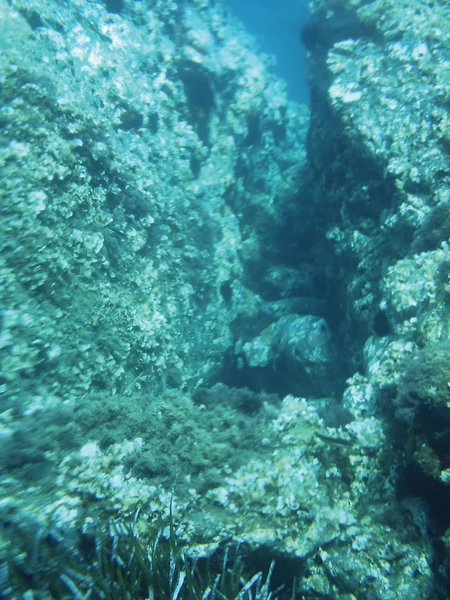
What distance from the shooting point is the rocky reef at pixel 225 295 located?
9.18 feet

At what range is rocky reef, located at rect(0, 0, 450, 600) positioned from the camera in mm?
2797

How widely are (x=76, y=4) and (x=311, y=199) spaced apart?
19.5ft

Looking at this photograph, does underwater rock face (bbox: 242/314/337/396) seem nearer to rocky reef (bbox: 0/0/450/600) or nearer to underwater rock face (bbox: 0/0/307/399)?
rocky reef (bbox: 0/0/450/600)

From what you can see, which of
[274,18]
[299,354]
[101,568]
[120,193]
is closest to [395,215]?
[299,354]

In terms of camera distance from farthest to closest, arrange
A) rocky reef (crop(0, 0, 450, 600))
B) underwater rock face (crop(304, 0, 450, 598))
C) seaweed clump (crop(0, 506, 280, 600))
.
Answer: underwater rock face (crop(304, 0, 450, 598))
rocky reef (crop(0, 0, 450, 600))
seaweed clump (crop(0, 506, 280, 600))

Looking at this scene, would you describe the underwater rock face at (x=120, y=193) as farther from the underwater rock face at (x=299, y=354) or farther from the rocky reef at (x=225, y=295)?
the underwater rock face at (x=299, y=354)

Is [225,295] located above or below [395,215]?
below

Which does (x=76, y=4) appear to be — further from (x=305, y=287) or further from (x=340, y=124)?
(x=305, y=287)

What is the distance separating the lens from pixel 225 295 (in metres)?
7.36

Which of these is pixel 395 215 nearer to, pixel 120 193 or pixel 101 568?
pixel 120 193

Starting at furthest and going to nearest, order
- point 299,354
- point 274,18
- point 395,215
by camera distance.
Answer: point 274,18 < point 299,354 < point 395,215

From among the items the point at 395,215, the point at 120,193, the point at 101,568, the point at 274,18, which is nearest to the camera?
the point at 101,568

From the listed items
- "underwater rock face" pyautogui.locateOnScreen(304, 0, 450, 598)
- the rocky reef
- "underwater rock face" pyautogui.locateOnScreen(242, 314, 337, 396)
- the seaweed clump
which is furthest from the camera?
"underwater rock face" pyautogui.locateOnScreen(242, 314, 337, 396)

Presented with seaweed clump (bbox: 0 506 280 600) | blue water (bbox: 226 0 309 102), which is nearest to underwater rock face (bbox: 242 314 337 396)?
seaweed clump (bbox: 0 506 280 600)
